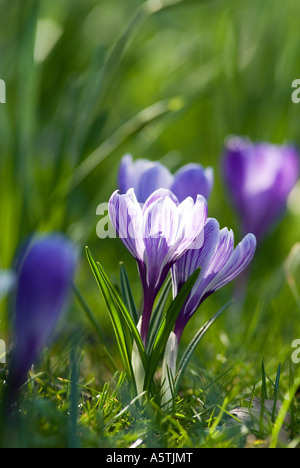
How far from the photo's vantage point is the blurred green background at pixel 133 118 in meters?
1.12

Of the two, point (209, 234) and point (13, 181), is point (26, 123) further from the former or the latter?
point (209, 234)

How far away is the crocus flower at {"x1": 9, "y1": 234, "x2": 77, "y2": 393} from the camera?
58cm

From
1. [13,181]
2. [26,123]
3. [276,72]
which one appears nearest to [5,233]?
[13,181]

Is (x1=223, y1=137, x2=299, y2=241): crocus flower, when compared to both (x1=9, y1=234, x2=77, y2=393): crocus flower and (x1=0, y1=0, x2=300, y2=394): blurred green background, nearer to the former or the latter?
(x1=0, y1=0, x2=300, y2=394): blurred green background

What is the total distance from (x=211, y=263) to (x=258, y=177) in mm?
589

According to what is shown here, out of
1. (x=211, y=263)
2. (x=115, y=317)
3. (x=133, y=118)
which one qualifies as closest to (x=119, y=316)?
(x=115, y=317)

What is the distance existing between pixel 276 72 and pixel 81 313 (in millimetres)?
865

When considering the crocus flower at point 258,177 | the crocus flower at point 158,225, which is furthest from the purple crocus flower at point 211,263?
the crocus flower at point 258,177

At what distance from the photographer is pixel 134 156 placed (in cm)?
152

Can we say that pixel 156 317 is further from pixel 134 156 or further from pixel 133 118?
pixel 134 156

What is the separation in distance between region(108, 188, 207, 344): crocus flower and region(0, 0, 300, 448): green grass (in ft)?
0.48

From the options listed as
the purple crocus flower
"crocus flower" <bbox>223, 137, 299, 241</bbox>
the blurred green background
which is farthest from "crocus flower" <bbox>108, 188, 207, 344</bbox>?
"crocus flower" <bbox>223, 137, 299, 241</bbox>

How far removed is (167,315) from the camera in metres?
0.70

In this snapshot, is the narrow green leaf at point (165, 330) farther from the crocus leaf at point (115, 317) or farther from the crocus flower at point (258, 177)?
the crocus flower at point (258, 177)
